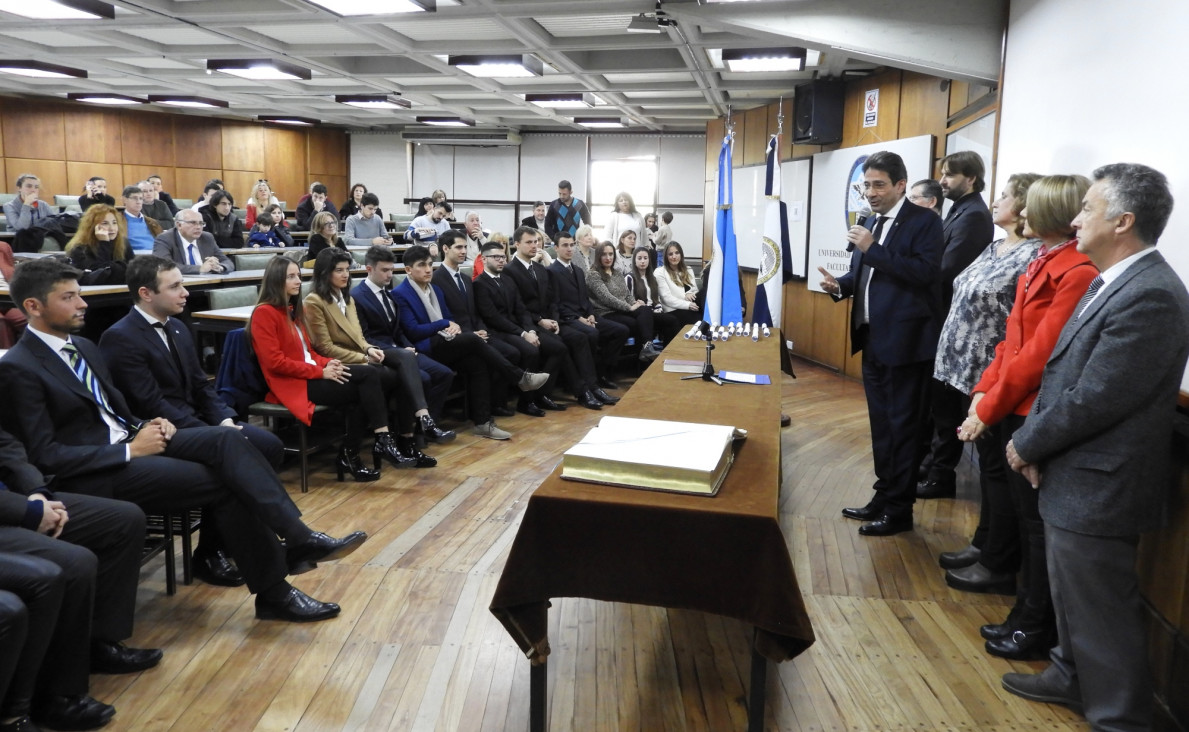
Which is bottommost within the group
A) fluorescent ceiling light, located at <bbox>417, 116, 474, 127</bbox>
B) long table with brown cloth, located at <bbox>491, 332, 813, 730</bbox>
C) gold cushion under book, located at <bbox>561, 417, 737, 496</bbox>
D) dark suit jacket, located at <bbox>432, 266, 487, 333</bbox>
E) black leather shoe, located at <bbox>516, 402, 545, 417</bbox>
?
black leather shoe, located at <bbox>516, 402, 545, 417</bbox>

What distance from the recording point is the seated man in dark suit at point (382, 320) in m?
4.92

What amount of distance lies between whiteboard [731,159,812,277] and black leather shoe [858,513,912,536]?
436cm

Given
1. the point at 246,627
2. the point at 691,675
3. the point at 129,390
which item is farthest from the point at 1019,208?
the point at 129,390

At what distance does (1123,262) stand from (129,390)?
308 centimetres

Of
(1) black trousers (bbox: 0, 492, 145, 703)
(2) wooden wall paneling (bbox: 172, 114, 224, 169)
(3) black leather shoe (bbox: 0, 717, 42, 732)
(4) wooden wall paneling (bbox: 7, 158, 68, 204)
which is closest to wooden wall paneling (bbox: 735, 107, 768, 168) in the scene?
(1) black trousers (bbox: 0, 492, 145, 703)

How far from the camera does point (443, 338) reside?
5242mm

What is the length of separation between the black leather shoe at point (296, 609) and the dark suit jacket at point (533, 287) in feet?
11.8

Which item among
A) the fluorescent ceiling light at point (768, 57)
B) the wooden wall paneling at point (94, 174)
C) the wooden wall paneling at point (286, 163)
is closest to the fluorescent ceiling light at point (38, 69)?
the wooden wall paneling at point (94, 174)

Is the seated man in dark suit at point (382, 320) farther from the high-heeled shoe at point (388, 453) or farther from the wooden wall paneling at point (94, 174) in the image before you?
the wooden wall paneling at point (94, 174)

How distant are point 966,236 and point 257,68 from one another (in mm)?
7162

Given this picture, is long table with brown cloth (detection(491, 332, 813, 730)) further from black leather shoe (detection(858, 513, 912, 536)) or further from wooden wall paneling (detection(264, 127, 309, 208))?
wooden wall paneling (detection(264, 127, 309, 208))

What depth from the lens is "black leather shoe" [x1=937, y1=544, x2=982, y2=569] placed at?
3.21m

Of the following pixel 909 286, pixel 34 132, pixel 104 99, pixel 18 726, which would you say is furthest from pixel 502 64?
pixel 34 132

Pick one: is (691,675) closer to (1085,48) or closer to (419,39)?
(1085,48)
